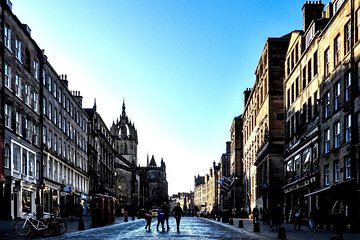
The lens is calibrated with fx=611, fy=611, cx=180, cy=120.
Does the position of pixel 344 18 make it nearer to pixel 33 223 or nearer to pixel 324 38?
pixel 324 38

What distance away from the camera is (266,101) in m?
68.3

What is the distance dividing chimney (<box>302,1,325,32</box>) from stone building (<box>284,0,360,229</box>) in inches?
3.4

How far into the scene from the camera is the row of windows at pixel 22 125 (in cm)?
4469

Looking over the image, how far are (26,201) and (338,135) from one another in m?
26.1

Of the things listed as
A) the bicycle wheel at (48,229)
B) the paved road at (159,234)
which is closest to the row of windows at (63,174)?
the paved road at (159,234)

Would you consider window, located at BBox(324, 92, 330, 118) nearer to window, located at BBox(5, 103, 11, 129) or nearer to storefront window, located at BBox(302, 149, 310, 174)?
storefront window, located at BBox(302, 149, 310, 174)

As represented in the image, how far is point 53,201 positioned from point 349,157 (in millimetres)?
36420

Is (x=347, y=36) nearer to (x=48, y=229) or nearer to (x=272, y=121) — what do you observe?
(x=48, y=229)

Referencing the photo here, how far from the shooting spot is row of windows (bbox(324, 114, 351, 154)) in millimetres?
35656

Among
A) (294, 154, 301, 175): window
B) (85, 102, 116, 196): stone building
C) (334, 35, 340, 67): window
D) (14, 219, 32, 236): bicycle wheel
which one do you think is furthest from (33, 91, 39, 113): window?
(85, 102, 116, 196): stone building

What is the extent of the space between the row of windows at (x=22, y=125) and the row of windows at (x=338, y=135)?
22.6 m

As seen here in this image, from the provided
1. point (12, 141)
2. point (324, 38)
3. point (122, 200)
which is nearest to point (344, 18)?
point (324, 38)

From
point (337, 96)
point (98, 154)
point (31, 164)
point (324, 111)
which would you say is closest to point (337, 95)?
point (337, 96)

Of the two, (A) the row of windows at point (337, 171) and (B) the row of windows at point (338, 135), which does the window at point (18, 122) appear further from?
(A) the row of windows at point (337, 171)
